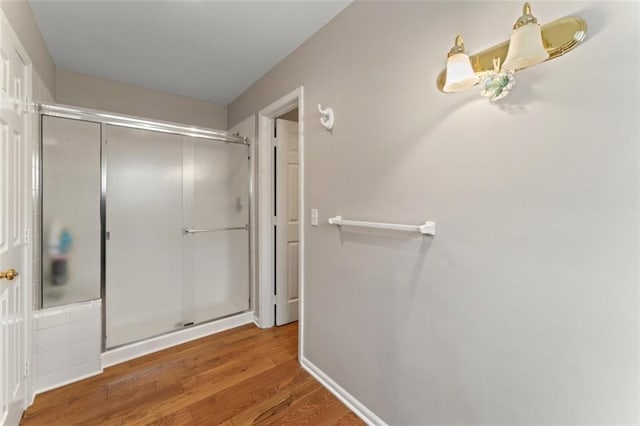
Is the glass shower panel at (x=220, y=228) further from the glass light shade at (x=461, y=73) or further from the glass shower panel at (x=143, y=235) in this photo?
the glass light shade at (x=461, y=73)

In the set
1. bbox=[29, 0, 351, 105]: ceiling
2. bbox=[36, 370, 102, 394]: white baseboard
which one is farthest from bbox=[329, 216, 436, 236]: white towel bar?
bbox=[36, 370, 102, 394]: white baseboard

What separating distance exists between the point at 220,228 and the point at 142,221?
651 millimetres

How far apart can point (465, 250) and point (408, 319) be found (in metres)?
0.45

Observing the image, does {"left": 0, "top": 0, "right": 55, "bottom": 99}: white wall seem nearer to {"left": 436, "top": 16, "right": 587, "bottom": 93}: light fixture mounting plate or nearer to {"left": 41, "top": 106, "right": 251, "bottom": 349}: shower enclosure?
{"left": 41, "top": 106, "right": 251, "bottom": 349}: shower enclosure

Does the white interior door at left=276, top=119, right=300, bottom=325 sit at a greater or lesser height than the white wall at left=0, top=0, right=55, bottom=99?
lesser

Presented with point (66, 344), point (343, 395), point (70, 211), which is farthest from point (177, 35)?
point (343, 395)

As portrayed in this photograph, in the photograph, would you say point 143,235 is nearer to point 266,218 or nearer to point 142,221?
point 142,221

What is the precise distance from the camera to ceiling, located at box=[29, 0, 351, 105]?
1.63 m

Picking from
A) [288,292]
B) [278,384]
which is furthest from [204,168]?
[278,384]

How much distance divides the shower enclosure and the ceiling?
0.54m

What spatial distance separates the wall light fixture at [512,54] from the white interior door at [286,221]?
182 cm

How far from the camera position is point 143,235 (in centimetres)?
227

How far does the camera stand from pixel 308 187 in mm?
1931

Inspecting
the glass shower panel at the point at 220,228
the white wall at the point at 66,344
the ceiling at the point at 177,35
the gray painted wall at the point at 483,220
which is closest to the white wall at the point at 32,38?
the ceiling at the point at 177,35
